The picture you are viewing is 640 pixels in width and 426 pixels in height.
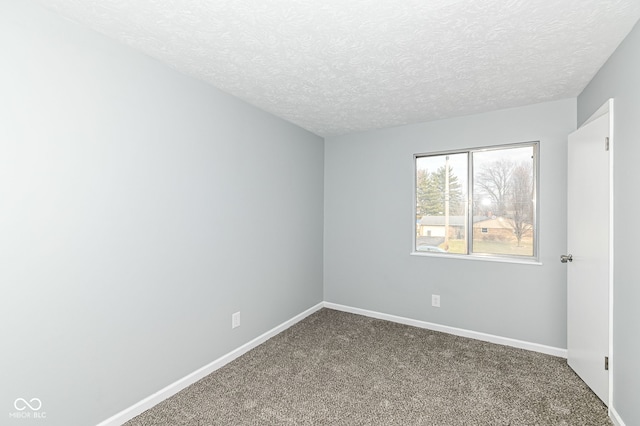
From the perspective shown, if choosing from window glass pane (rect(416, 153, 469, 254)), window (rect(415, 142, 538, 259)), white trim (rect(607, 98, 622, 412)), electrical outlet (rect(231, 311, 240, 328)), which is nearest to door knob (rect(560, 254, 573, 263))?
window (rect(415, 142, 538, 259))

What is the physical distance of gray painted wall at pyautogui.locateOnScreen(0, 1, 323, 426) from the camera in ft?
4.83

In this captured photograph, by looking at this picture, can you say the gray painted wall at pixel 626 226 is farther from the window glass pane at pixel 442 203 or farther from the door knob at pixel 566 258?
the window glass pane at pixel 442 203

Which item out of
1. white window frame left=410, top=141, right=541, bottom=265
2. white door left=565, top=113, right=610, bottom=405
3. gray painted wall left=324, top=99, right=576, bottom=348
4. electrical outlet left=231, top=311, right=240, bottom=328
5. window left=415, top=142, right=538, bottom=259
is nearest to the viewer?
white door left=565, top=113, right=610, bottom=405

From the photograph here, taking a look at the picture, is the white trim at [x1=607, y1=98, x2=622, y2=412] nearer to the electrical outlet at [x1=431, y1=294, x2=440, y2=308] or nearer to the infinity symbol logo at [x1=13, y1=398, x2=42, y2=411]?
the electrical outlet at [x1=431, y1=294, x2=440, y2=308]

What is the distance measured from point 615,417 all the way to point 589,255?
1084 millimetres

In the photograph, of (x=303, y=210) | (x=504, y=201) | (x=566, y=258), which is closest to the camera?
(x=566, y=258)

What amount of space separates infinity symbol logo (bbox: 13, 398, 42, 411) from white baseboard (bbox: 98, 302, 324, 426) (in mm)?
402

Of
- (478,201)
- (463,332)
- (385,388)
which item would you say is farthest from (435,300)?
(385,388)

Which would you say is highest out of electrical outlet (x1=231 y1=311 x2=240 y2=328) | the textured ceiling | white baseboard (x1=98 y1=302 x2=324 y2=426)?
the textured ceiling

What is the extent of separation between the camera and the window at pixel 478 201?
3051 mm

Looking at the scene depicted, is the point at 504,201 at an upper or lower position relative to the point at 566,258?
upper

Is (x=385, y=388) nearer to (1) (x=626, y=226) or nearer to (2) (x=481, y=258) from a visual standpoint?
(2) (x=481, y=258)

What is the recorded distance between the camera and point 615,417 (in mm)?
1876

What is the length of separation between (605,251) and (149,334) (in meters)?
3.27
